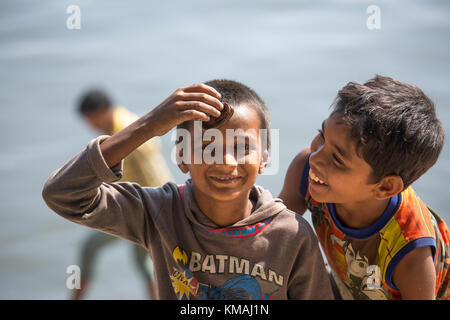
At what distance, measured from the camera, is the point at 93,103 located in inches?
107

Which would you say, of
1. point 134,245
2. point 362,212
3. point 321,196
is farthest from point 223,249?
point 134,245

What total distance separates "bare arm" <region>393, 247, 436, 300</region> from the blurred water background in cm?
138

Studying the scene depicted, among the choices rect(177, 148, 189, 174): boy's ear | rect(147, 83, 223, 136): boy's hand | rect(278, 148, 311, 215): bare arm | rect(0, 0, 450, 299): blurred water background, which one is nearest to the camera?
rect(147, 83, 223, 136): boy's hand

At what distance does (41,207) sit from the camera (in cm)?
316

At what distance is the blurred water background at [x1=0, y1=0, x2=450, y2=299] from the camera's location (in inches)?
114

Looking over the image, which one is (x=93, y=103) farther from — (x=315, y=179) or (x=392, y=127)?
(x=392, y=127)

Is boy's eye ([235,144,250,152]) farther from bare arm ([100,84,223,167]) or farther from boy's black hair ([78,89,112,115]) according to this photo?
boy's black hair ([78,89,112,115])

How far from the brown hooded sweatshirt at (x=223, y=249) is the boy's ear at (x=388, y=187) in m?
0.22

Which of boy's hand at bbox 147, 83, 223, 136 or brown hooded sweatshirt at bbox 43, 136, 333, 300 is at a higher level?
boy's hand at bbox 147, 83, 223, 136

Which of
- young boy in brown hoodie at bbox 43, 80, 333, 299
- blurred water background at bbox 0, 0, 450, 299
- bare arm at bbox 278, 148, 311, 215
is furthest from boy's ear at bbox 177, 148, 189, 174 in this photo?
blurred water background at bbox 0, 0, 450, 299

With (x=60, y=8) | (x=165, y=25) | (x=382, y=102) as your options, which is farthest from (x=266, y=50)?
(x=382, y=102)

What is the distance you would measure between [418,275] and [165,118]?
0.75 metres

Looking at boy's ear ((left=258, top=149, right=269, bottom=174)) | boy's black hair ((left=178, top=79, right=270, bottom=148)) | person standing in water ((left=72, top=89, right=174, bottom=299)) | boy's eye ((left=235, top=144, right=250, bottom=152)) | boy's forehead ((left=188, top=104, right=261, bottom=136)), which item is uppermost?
boy's black hair ((left=178, top=79, right=270, bottom=148))

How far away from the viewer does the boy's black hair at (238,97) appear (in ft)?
4.80
